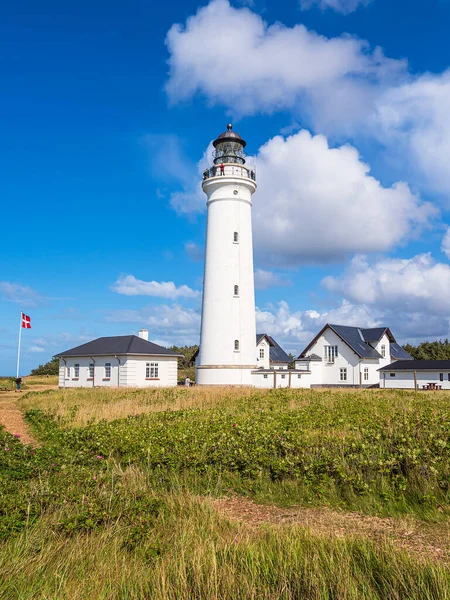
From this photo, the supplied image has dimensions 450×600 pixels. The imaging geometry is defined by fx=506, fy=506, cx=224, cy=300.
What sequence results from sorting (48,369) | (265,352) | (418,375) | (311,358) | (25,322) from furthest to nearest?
(48,369), (265,352), (311,358), (418,375), (25,322)

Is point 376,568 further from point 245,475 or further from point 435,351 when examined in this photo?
point 435,351

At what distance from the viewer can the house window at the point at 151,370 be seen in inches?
1444

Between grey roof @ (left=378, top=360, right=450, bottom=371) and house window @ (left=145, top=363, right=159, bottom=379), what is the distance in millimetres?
20751

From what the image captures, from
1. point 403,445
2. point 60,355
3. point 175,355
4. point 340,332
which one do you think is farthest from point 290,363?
point 403,445

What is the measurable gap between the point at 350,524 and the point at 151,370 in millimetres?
31259

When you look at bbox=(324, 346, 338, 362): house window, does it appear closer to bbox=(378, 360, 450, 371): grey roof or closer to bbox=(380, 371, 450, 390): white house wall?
bbox=(378, 360, 450, 371): grey roof

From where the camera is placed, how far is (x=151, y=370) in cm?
3688

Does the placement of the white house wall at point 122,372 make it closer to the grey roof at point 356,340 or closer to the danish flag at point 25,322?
the danish flag at point 25,322

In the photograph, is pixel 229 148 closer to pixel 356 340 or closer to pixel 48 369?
pixel 356 340

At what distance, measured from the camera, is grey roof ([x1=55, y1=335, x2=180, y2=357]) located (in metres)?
36.2

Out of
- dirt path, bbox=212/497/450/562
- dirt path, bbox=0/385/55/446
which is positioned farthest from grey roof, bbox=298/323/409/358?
dirt path, bbox=212/497/450/562

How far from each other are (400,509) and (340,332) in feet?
132

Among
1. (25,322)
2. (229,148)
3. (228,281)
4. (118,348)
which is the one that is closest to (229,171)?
(229,148)

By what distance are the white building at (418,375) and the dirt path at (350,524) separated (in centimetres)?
3783
